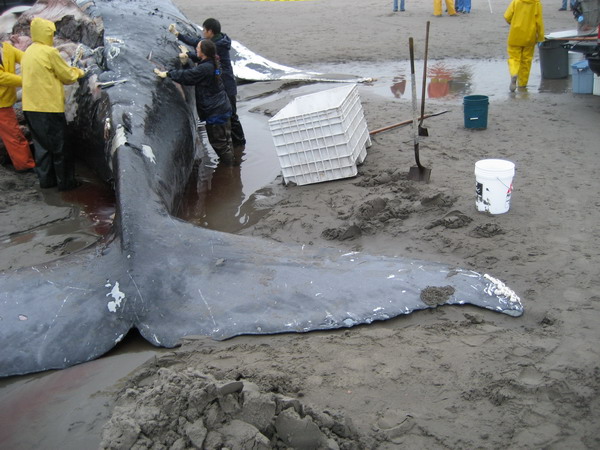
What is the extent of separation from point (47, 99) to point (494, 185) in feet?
17.9

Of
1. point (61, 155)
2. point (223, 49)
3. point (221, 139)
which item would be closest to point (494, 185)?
point (221, 139)

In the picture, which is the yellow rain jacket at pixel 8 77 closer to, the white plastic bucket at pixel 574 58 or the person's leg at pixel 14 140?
the person's leg at pixel 14 140

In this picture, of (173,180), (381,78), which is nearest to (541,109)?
(381,78)

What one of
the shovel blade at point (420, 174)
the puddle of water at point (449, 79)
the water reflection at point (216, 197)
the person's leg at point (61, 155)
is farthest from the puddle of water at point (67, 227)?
the puddle of water at point (449, 79)

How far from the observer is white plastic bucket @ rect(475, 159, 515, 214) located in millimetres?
5719

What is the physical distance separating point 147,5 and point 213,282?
22.3 ft

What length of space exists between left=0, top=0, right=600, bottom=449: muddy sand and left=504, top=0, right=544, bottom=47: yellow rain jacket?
6.61 feet

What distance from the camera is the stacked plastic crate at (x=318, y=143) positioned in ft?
22.7

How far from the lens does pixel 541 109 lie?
965cm

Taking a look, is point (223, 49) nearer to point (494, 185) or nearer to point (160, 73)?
point (160, 73)

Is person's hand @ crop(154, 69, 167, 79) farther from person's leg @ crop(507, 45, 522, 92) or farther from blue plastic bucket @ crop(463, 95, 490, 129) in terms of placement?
person's leg @ crop(507, 45, 522, 92)

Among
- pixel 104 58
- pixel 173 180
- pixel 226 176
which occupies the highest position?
pixel 104 58

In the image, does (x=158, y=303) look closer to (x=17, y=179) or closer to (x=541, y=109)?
(x=17, y=179)

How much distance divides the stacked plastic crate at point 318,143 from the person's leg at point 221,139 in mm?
1082
